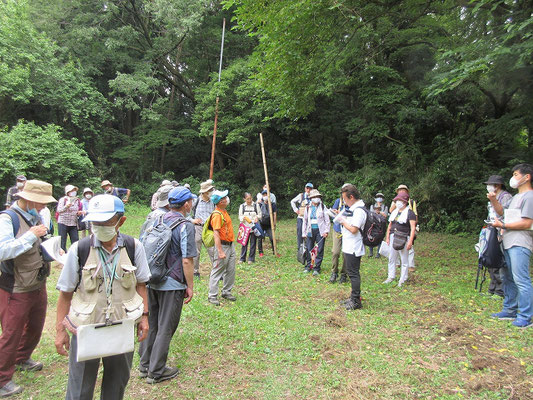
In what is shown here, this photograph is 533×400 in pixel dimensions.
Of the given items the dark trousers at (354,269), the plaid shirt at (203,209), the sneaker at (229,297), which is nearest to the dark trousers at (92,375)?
the sneaker at (229,297)

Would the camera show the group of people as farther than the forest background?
No

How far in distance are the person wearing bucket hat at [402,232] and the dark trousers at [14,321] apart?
243 inches

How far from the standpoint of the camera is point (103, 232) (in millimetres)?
2523

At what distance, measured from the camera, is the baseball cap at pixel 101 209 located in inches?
96.5

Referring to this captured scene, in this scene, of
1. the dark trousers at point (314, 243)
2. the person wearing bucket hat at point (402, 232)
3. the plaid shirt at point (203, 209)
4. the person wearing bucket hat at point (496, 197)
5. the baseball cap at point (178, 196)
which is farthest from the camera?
the dark trousers at point (314, 243)

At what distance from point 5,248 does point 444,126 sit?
1848 cm

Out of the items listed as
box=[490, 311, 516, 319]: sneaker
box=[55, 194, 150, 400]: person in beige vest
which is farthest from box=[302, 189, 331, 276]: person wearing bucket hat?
box=[55, 194, 150, 400]: person in beige vest

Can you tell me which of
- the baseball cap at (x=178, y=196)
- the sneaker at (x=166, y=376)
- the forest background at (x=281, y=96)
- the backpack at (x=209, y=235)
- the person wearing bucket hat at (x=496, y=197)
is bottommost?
the sneaker at (x=166, y=376)

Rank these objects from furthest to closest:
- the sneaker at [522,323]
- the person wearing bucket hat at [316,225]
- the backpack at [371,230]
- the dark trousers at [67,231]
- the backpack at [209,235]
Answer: the dark trousers at [67,231]
the person wearing bucket hat at [316,225]
the backpack at [209,235]
the backpack at [371,230]
the sneaker at [522,323]

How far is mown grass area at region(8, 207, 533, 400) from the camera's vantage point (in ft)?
11.6

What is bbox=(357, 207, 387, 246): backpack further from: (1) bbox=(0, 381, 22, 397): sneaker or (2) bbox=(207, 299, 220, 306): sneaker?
(1) bbox=(0, 381, 22, 397): sneaker

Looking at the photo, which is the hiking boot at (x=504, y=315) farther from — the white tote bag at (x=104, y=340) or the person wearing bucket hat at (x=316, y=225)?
the white tote bag at (x=104, y=340)

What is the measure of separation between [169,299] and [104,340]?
1262mm

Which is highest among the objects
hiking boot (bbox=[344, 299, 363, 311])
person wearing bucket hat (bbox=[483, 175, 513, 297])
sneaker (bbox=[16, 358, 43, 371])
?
person wearing bucket hat (bbox=[483, 175, 513, 297])
